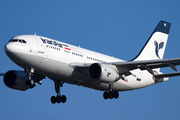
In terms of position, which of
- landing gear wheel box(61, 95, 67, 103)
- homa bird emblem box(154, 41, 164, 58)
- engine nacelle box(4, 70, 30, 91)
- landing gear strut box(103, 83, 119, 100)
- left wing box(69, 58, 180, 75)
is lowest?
landing gear wheel box(61, 95, 67, 103)

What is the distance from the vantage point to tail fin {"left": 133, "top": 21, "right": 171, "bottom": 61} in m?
46.1

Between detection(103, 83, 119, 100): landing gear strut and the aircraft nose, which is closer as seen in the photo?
the aircraft nose

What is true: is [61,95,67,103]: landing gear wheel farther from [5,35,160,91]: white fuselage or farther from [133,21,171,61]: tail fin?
[133,21,171,61]: tail fin

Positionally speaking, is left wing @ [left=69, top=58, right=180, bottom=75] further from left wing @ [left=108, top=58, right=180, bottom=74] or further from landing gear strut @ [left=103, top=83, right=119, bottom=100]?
landing gear strut @ [left=103, top=83, right=119, bottom=100]

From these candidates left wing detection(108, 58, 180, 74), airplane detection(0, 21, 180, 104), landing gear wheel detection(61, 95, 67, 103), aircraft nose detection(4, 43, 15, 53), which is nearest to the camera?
aircraft nose detection(4, 43, 15, 53)

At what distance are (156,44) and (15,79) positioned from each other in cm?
2039

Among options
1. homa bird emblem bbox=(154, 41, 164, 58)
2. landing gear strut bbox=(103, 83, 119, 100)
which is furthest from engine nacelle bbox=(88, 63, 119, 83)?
homa bird emblem bbox=(154, 41, 164, 58)

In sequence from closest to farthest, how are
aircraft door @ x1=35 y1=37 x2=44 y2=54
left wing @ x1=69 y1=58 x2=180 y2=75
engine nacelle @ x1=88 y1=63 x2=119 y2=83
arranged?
aircraft door @ x1=35 y1=37 x2=44 y2=54 → left wing @ x1=69 y1=58 x2=180 y2=75 → engine nacelle @ x1=88 y1=63 x2=119 y2=83

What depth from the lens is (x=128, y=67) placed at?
37188 millimetres

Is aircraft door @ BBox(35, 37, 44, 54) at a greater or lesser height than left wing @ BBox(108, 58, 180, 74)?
greater

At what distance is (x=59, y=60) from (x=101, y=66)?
4328 millimetres

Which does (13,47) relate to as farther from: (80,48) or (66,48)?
(80,48)

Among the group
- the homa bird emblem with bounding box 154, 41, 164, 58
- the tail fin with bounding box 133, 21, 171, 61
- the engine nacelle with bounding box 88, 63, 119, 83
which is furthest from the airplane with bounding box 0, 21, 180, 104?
the homa bird emblem with bounding box 154, 41, 164, 58

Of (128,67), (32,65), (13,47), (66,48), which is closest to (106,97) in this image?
(128,67)
